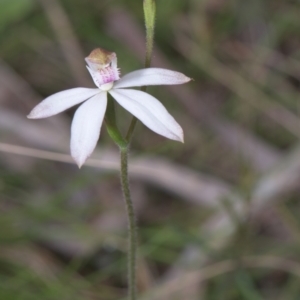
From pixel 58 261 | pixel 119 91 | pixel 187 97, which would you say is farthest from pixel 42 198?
pixel 119 91

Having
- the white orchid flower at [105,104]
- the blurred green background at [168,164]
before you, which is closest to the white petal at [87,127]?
the white orchid flower at [105,104]

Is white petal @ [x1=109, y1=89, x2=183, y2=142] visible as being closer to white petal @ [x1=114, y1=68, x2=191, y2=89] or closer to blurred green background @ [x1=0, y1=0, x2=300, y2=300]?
white petal @ [x1=114, y1=68, x2=191, y2=89]

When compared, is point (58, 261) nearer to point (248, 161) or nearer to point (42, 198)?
point (42, 198)

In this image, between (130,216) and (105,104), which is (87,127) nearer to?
(105,104)

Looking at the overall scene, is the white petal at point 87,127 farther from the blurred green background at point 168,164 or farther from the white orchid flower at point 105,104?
the blurred green background at point 168,164

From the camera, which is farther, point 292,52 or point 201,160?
point 292,52

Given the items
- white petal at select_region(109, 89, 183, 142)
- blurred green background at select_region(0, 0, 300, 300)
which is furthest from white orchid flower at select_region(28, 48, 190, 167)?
blurred green background at select_region(0, 0, 300, 300)

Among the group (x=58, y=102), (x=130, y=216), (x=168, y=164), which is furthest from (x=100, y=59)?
(x=168, y=164)
